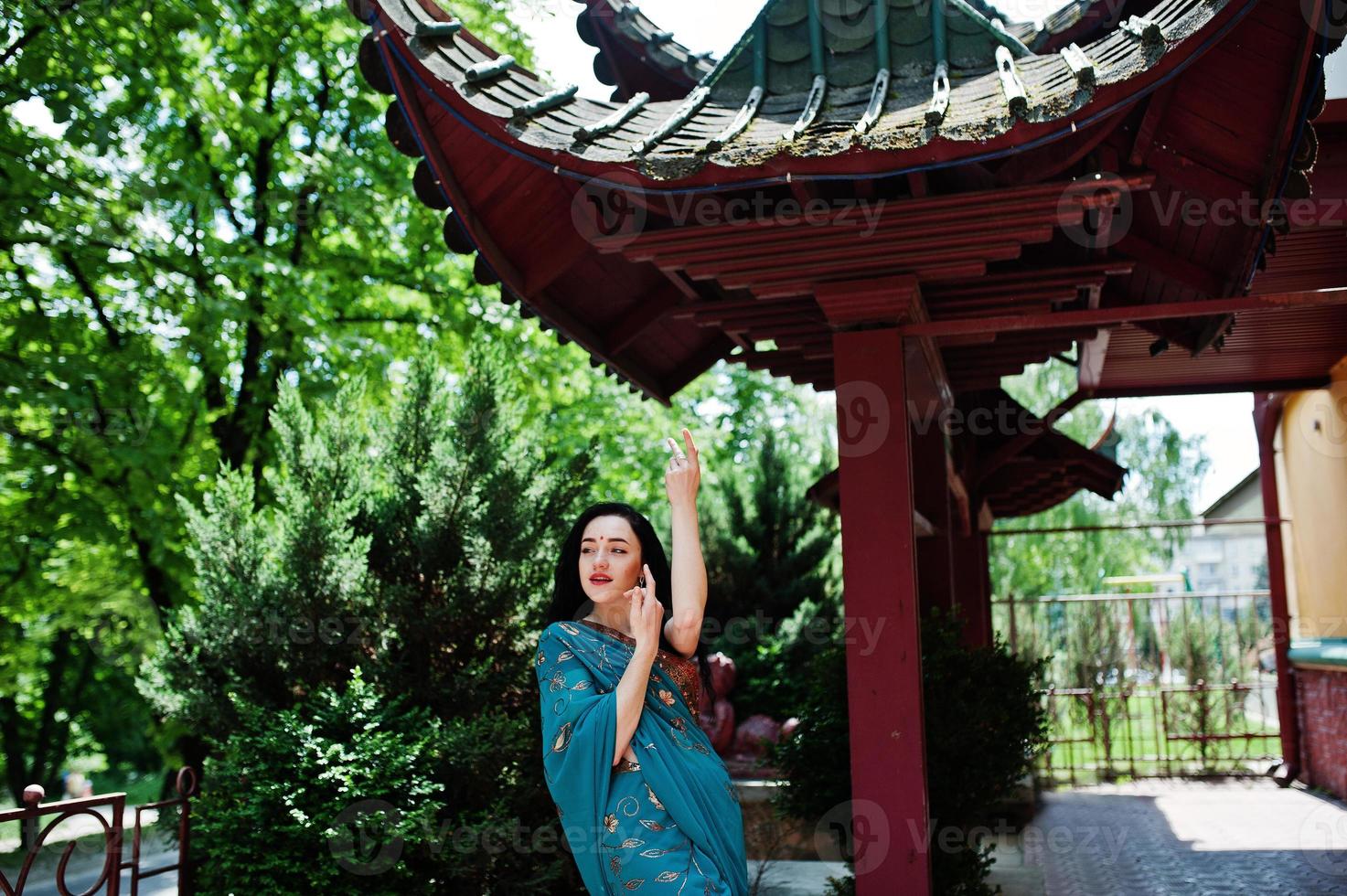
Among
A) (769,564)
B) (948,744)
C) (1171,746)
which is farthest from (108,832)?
(1171,746)

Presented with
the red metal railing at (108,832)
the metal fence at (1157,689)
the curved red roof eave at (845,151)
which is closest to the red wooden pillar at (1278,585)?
the metal fence at (1157,689)

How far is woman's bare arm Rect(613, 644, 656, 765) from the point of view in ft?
9.34

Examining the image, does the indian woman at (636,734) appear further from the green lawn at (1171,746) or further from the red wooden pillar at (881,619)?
the green lawn at (1171,746)

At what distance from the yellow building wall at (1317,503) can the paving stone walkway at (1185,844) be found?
68.0 inches

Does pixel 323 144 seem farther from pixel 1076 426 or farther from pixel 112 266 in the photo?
pixel 1076 426

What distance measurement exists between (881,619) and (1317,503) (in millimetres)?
7459

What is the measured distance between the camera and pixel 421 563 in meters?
5.90

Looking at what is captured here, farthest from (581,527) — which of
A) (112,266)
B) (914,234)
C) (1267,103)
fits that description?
(112,266)

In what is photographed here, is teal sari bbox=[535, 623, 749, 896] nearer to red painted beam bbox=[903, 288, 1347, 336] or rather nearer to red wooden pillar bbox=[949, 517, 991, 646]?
red painted beam bbox=[903, 288, 1347, 336]

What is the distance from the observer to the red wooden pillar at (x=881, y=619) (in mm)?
4066

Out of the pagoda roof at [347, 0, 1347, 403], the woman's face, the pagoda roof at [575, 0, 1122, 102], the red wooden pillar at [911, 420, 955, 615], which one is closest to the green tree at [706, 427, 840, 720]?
the red wooden pillar at [911, 420, 955, 615]

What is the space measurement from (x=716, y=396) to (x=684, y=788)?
59.7 ft

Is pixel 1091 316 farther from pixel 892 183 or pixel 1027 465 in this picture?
pixel 1027 465

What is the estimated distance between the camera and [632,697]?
2.85m
